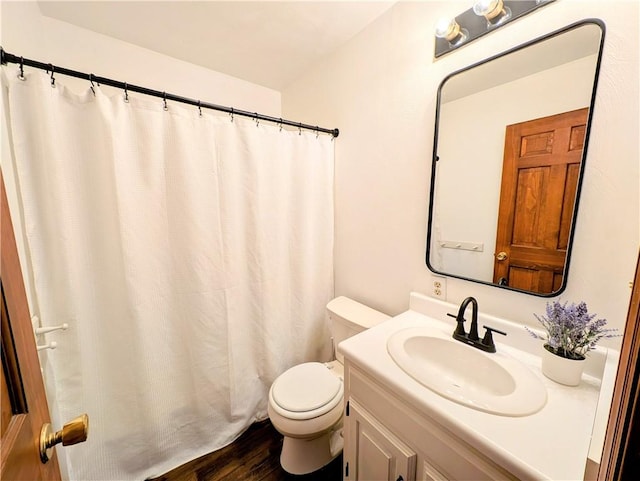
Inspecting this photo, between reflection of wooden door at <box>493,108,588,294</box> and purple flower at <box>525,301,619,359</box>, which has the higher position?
reflection of wooden door at <box>493,108,588,294</box>

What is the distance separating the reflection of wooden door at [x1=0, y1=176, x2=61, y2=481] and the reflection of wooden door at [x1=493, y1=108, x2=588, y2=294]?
1.39 metres

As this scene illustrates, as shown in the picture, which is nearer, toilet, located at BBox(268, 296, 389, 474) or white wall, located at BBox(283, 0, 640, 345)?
white wall, located at BBox(283, 0, 640, 345)

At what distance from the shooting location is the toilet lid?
123 centimetres

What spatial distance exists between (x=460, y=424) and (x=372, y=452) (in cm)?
44

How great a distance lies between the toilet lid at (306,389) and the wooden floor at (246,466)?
425 mm

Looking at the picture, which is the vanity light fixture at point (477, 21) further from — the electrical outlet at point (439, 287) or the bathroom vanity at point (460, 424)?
the bathroom vanity at point (460, 424)

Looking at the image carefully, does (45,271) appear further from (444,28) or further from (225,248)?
(444,28)

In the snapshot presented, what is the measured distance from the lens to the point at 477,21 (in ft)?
3.34

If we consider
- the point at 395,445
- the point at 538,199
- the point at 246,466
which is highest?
the point at 538,199

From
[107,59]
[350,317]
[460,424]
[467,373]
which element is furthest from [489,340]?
[107,59]

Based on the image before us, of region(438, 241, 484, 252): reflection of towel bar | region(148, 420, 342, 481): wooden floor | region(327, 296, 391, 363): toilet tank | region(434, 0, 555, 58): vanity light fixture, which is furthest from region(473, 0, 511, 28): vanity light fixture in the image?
region(148, 420, 342, 481): wooden floor

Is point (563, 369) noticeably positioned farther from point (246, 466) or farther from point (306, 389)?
point (246, 466)

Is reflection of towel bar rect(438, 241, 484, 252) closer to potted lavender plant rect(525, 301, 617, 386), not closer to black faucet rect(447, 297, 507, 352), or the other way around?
black faucet rect(447, 297, 507, 352)

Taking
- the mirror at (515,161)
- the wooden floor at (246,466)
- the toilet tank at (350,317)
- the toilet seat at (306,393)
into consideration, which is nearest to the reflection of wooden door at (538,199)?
the mirror at (515,161)
